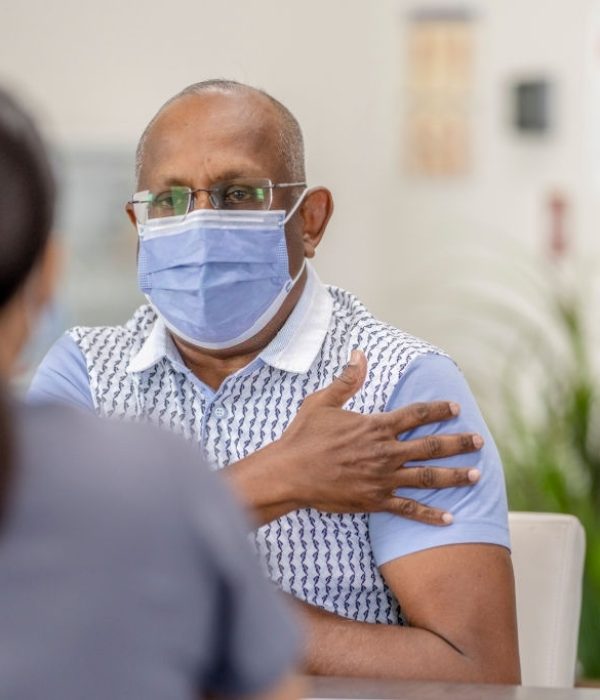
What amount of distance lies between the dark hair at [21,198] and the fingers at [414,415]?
2.87ft

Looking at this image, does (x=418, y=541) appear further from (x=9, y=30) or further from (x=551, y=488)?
(x=9, y=30)

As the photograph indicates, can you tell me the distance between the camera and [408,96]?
16.0ft

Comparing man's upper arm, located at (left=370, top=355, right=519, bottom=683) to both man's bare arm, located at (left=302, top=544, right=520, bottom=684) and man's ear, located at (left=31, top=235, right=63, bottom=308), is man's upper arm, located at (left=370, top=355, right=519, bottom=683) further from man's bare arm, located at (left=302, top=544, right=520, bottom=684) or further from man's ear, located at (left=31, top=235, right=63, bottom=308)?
man's ear, located at (left=31, top=235, right=63, bottom=308)

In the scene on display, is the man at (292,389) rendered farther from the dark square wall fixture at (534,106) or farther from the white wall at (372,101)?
the dark square wall fixture at (534,106)

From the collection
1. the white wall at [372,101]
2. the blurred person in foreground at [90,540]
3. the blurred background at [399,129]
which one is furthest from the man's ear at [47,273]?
the white wall at [372,101]

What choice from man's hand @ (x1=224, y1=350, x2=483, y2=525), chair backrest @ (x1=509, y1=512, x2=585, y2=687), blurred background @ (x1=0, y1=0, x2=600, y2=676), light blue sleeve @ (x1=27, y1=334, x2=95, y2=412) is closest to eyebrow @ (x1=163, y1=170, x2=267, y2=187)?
light blue sleeve @ (x1=27, y1=334, x2=95, y2=412)

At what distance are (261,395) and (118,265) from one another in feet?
9.43

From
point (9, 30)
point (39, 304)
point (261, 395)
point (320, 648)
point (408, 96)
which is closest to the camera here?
point (39, 304)

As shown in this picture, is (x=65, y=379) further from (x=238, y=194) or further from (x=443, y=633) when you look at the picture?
(x=443, y=633)

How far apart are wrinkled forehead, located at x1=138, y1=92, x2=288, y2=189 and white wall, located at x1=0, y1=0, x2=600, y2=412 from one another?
8.71 feet

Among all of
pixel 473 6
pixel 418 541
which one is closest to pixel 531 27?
pixel 473 6

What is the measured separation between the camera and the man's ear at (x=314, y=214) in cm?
182

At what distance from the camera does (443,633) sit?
58.3 inches

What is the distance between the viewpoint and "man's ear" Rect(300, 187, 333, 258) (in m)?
1.82
